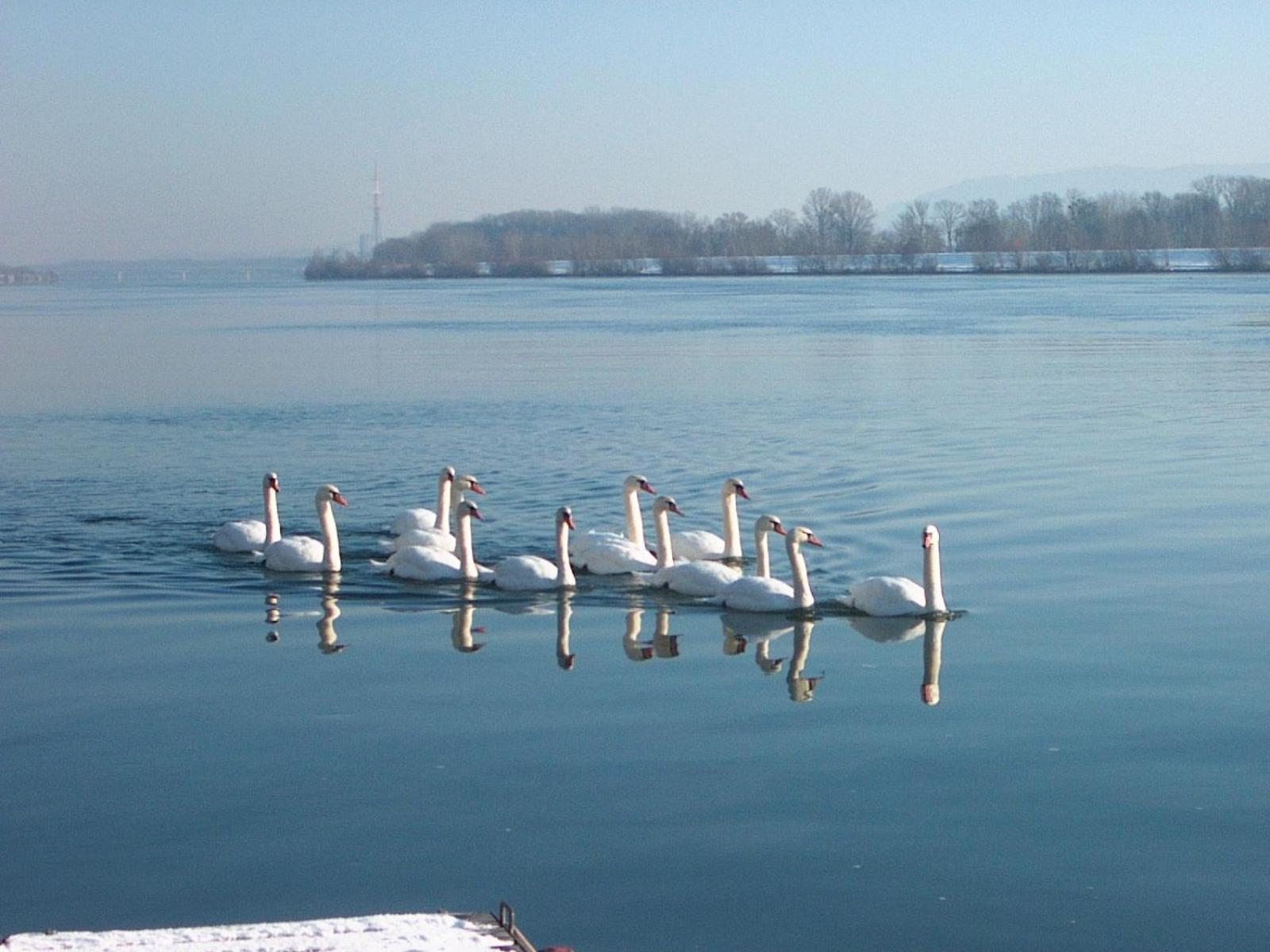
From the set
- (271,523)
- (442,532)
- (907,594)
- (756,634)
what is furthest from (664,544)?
(271,523)

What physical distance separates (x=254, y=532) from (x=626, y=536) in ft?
9.01

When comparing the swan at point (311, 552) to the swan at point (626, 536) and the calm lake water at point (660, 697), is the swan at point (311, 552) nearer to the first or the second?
the calm lake water at point (660, 697)

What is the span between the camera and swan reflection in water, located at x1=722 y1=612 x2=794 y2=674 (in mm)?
10141

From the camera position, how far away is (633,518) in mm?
13453

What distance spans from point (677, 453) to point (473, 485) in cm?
556

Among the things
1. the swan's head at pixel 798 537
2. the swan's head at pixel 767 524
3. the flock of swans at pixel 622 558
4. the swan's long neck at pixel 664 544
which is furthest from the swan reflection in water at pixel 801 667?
the swan's long neck at pixel 664 544

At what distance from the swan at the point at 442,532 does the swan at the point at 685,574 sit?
1470 millimetres

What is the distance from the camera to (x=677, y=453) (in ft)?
63.3

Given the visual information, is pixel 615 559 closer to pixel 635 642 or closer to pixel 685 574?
pixel 685 574

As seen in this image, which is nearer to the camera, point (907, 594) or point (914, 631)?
point (914, 631)

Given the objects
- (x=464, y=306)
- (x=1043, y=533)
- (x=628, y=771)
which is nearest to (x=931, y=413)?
(x=1043, y=533)

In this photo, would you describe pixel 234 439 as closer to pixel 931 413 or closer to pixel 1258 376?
pixel 931 413

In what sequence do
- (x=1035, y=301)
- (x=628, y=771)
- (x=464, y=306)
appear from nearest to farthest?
(x=628, y=771) → (x=1035, y=301) → (x=464, y=306)

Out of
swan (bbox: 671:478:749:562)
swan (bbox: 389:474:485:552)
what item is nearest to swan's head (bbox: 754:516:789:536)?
swan (bbox: 671:478:749:562)
